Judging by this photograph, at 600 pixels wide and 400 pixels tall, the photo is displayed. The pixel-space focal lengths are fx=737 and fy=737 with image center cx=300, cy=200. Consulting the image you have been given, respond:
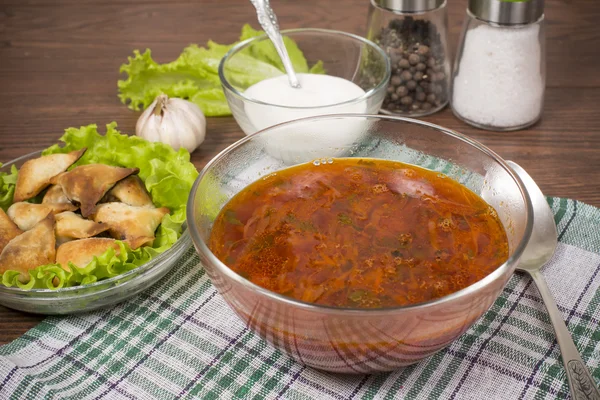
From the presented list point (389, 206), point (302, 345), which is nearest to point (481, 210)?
point (389, 206)

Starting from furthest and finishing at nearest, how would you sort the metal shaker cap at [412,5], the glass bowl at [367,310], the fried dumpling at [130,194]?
the metal shaker cap at [412,5] → the fried dumpling at [130,194] → the glass bowl at [367,310]

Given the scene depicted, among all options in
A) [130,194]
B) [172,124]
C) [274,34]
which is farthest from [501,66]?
[130,194]

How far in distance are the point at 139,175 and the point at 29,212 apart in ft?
0.93

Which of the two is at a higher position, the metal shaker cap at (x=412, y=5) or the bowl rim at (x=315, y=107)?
the metal shaker cap at (x=412, y=5)

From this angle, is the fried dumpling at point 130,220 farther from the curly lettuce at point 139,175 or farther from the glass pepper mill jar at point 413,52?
the glass pepper mill jar at point 413,52

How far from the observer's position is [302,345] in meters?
1.18

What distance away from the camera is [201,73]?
235 cm

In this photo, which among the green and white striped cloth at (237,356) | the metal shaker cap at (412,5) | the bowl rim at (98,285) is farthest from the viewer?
the metal shaker cap at (412,5)

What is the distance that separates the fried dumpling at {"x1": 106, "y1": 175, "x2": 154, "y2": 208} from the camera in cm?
169

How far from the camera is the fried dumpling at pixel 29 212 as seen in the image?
1.64 meters

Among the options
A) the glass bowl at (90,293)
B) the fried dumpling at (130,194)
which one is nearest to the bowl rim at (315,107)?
the fried dumpling at (130,194)

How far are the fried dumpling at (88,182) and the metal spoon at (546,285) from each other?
0.91 meters

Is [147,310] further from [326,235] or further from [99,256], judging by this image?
[326,235]

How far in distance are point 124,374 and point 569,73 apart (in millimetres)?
1746
